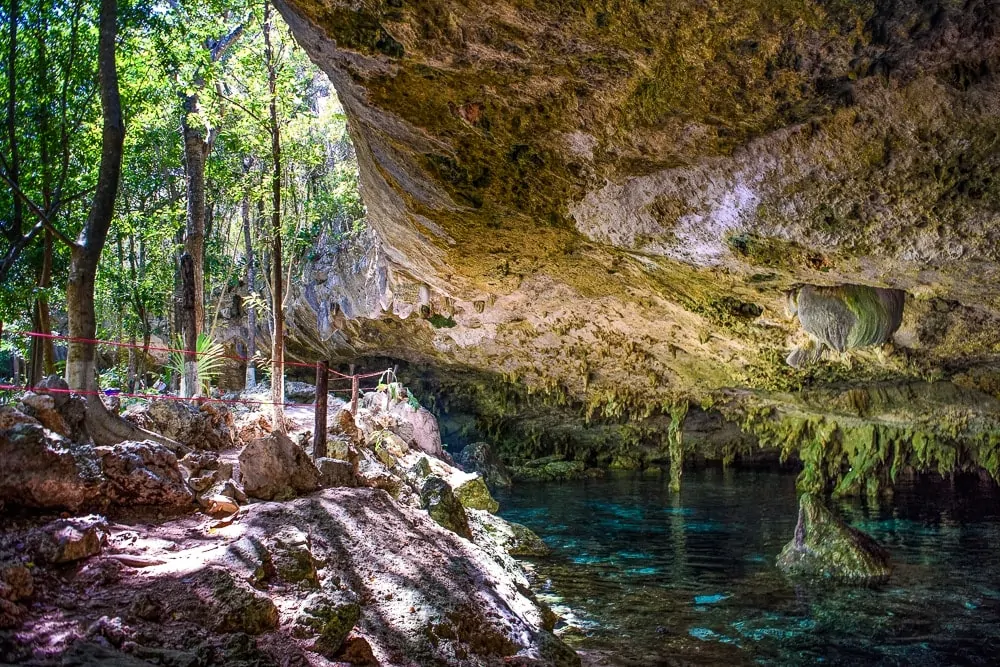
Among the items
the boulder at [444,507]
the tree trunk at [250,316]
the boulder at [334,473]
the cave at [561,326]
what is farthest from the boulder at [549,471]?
the boulder at [334,473]

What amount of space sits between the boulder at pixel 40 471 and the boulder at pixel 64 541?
0.31m

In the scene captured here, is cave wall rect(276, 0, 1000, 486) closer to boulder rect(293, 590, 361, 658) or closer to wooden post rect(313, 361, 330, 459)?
wooden post rect(313, 361, 330, 459)

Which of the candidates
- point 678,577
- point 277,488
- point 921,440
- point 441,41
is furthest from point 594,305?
point 921,440

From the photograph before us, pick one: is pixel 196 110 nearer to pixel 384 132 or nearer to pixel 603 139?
pixel 384 132

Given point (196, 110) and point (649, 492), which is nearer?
point (196, 110)

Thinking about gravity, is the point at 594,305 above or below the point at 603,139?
below

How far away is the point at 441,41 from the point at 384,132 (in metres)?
1.87

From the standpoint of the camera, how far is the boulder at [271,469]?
298 inches

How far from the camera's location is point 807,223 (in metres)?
7.18

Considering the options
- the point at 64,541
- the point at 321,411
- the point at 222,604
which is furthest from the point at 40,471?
the point at 321,411

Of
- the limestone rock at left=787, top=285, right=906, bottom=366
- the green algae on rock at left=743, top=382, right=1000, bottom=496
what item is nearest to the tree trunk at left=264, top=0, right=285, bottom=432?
the limestone rock at left=787, top=285, right=906, bottom=366

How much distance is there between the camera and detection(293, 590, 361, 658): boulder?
4852 mm

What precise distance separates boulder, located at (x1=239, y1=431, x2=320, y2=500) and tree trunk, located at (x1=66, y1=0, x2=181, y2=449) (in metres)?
1.22

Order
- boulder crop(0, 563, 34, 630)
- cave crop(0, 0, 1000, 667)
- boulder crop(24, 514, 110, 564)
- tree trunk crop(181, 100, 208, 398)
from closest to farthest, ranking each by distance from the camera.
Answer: boulder crop(0, 563, 34, 630)
boulder crop(24, 514, 110, 564)
cave crop(0, 0, 1000, 667)
tree trunk crop(181, 100, 208, 398)
